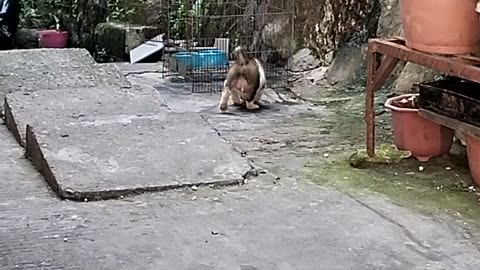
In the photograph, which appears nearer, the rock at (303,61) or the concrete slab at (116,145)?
the concrete slab at (116,145)

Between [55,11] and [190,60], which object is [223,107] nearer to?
[190,60]

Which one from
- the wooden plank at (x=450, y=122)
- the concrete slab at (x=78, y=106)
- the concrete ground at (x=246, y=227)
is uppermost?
the wooden plank at (x=450, y=122)

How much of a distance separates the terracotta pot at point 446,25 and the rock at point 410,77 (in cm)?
132

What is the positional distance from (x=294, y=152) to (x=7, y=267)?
1.90m

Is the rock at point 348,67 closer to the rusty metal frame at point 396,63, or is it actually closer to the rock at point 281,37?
the rock at point 281,37

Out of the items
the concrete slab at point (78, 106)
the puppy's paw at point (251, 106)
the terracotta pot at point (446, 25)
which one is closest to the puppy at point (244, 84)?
the puppy's paw at point (251, 106)

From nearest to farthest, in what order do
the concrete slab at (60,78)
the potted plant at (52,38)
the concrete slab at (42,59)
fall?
the concrete slab at (60,78), the concrete slab at (42,59), the potted plant at (52,38)

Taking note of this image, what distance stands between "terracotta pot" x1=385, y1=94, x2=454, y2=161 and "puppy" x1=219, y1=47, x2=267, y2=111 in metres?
1.47

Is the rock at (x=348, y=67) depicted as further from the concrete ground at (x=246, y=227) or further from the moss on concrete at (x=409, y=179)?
the concrete ground at (x=246, y=227)

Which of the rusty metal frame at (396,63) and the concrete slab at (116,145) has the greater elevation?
the rusty metal frame at (396,63)

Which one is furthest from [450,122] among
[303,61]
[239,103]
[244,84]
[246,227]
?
[303,61]

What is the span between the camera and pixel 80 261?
9.76 ft

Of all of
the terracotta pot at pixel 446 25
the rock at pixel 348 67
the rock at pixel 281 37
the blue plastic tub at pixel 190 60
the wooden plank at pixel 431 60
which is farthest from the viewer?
the rock at pixel 281 37

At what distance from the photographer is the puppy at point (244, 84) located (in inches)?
217
